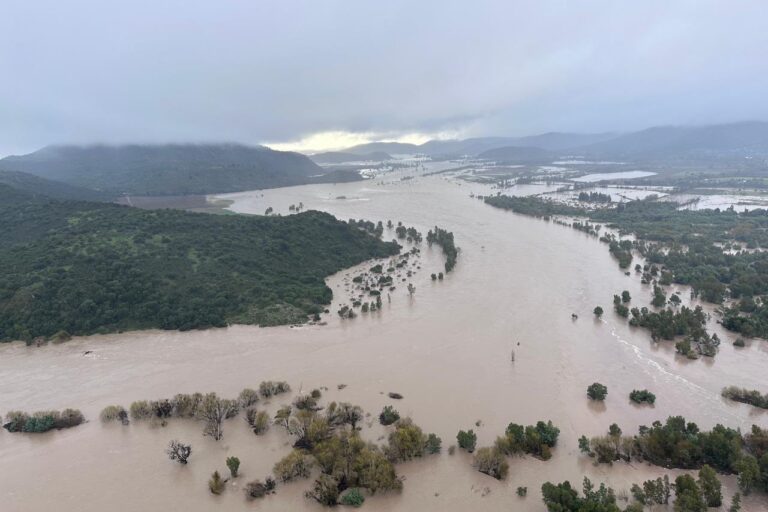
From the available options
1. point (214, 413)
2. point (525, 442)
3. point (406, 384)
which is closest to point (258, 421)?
point (214, 413)

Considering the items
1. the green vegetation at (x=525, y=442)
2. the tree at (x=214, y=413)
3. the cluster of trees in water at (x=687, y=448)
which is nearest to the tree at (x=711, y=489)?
the cluster of trees in water at (x=687, y=448)

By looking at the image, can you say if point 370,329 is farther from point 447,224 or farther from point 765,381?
point 447,224

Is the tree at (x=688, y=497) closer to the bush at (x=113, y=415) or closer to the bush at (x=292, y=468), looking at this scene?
the bush at (x=292, y=468)

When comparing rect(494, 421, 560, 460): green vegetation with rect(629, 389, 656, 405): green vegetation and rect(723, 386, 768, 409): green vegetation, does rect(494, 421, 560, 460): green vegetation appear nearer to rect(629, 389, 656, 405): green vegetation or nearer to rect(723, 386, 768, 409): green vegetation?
rect(629, 389, 656, 405): green vegetation

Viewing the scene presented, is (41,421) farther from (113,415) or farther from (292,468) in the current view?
(292,468)

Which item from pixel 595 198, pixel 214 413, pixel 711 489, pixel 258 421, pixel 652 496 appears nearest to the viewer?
pixel 711 489

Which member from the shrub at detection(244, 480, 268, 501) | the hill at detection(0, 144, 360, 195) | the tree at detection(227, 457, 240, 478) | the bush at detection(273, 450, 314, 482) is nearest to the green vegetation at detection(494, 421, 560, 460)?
the bush at detection(273, 450, 314, 482)
